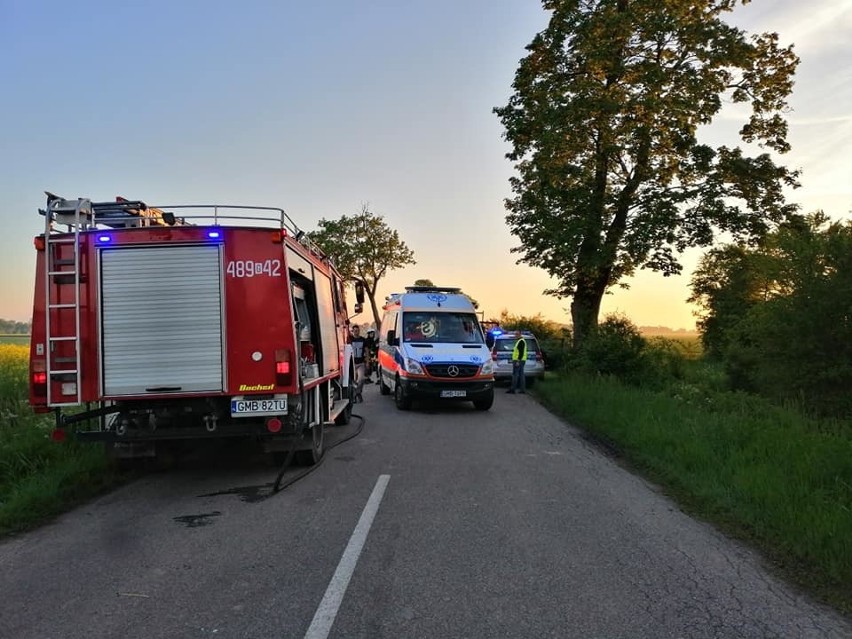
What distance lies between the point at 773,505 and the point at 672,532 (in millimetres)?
1090

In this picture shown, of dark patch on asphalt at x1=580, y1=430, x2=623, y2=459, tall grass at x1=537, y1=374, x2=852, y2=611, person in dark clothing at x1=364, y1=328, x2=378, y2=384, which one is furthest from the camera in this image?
person in dark clothing at x1=364, y1=328, x2=378, y2=384

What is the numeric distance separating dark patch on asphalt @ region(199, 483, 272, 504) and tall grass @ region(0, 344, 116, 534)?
4.77ft

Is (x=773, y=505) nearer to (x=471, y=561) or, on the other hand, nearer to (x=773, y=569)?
(x=773, y=569)

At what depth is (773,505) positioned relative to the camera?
5.66 meters

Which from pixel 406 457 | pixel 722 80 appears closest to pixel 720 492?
pixel 406 457

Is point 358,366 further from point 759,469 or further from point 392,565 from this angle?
point 392,565

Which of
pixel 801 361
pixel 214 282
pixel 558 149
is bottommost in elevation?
pixel 801 361

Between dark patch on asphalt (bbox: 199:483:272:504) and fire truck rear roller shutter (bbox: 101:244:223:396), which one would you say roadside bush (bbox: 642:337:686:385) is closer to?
dark patch on asphalt (bbox: 199:483:272:504)

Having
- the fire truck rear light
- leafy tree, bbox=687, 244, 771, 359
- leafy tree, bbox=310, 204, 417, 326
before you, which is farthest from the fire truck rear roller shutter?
leafy tree, bbox=310, 204, 417, 326

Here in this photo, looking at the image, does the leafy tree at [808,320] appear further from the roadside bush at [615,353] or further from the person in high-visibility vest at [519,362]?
the person in high-visibility vest at [519,362]

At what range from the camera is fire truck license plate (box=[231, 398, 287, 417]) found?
673 cm

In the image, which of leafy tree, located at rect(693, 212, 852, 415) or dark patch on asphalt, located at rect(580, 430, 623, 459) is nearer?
dark patch on asphalt, located at rect(580, 430, 623, 459)

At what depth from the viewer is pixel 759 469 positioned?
21.7 ft

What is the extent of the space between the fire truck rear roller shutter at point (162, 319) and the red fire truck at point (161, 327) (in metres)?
0.01
